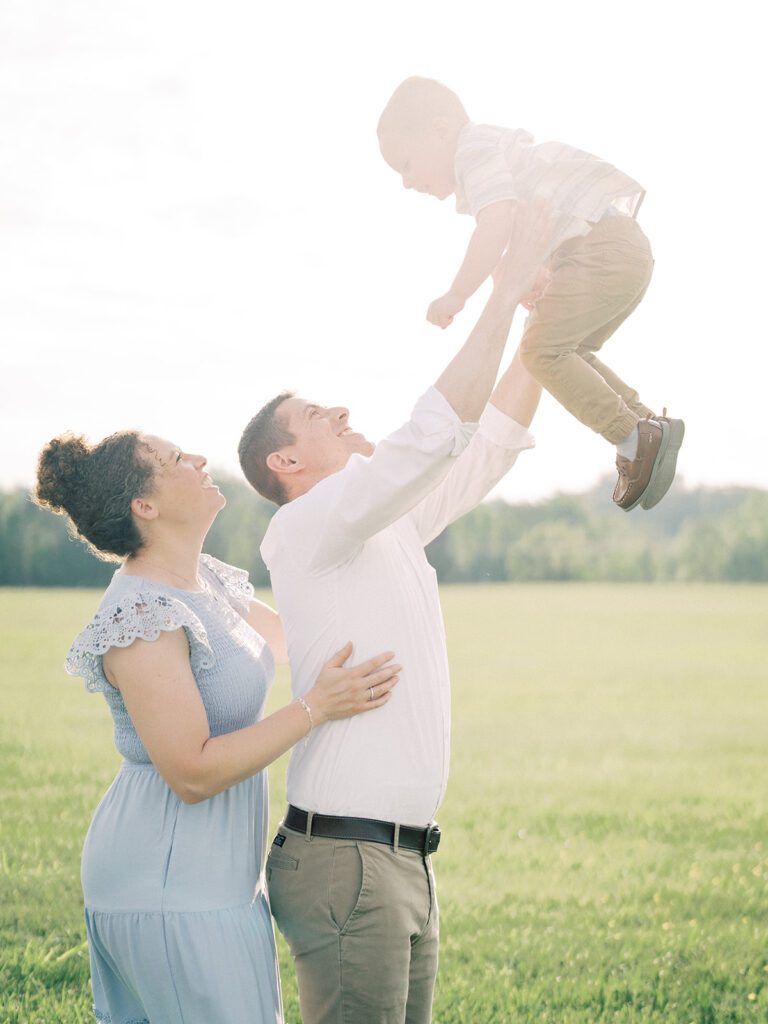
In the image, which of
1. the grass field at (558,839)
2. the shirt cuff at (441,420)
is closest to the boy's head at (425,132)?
the shirt cuff at (441,420)

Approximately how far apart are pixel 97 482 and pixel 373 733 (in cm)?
91

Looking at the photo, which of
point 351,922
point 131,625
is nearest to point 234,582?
point 131,625

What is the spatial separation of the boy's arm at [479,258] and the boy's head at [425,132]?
0.34 meters

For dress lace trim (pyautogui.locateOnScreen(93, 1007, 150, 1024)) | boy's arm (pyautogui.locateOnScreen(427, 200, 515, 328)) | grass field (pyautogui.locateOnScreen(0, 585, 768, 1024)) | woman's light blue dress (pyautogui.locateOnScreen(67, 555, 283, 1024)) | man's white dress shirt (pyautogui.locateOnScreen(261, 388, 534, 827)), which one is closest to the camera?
man's white dress shirt (pyautogui.locateOnScreen(261, 388, 534, 827))

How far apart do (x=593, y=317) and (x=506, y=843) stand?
5.94 meters

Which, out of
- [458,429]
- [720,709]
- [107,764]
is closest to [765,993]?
[458,429]

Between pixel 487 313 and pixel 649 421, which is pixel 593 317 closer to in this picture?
pixel 649 421

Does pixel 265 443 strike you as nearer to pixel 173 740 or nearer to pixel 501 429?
pixel 501 429

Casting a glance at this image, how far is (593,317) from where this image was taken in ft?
10.1

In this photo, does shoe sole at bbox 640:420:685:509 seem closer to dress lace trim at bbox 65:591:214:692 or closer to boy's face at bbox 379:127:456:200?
boy's face at bbox 379:127:456:200

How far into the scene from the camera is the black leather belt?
2713mm

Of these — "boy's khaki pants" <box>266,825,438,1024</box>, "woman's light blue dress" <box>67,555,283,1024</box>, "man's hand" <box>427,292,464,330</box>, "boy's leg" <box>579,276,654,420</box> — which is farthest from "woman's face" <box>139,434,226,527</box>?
"boy's leg" <box>579,276,654,420</box>

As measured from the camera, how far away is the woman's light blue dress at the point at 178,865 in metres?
2.76

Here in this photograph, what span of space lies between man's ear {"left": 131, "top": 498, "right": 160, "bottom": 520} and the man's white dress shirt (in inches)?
11.6
